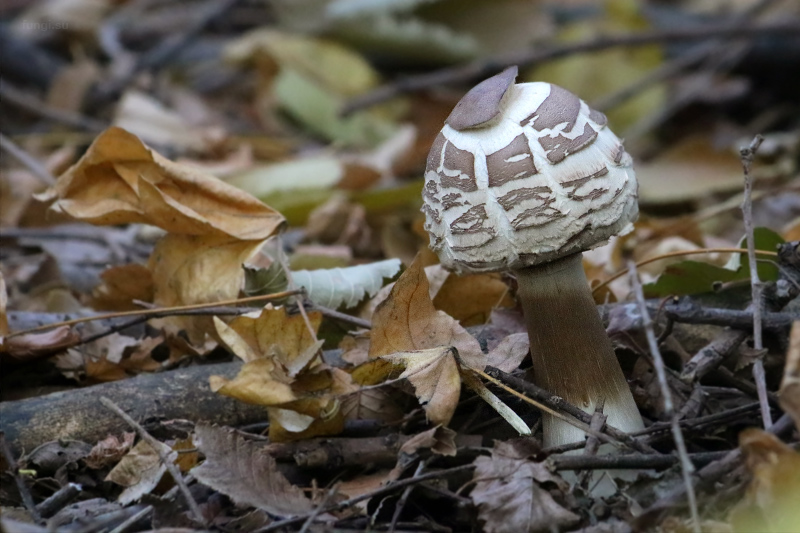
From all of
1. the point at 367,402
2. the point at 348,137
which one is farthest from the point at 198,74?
the point at 367,402

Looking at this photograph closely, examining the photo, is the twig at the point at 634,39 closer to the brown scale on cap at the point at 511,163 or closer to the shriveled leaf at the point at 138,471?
the brown scale on cap at the point at 511,163

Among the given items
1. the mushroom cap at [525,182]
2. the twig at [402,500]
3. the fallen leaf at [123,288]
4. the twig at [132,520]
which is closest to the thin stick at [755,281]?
the mushroom cap at [525,182]

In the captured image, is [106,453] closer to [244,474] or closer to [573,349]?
[244,474]

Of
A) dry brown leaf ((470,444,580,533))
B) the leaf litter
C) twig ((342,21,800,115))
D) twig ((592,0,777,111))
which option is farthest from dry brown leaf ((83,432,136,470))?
twig ((592,0,777,111))

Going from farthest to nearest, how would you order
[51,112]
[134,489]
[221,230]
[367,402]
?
1. [51,112]
2. [221,230]
3. [367,402]
4. [134,489]

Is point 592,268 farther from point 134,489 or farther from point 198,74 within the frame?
point 198,74
